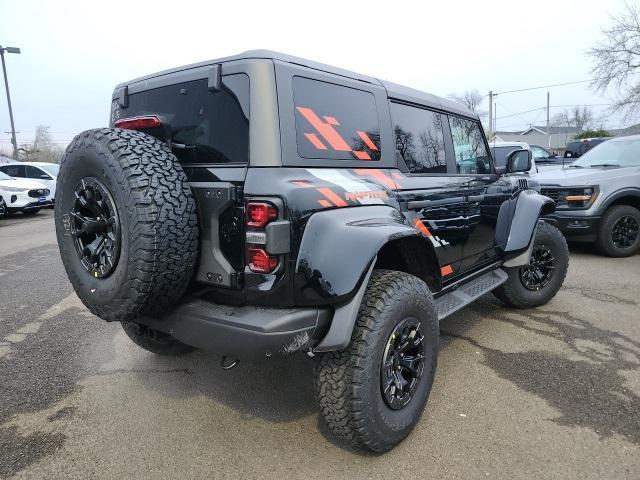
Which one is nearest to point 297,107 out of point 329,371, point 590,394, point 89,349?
point 329,371

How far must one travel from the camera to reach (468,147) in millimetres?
3867

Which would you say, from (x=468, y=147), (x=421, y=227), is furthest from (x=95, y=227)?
(x=468, y=147)

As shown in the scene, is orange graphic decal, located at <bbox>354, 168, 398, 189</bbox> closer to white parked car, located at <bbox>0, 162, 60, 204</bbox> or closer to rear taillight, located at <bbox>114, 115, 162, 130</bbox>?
rear taillight, located at <bbox>114, 115, 162, 130</bbox>

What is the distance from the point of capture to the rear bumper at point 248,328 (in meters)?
2.02

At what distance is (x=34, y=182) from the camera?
13.9 metres

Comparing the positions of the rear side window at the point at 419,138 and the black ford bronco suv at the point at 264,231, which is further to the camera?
the rear side window at the point at 419,138

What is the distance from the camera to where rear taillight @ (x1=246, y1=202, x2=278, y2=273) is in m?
2.05

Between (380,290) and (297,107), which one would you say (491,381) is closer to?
(380,290)

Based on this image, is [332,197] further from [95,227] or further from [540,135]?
[540,135]

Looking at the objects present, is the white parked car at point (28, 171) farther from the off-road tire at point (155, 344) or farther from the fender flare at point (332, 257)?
the fender flare at point (332, 257)

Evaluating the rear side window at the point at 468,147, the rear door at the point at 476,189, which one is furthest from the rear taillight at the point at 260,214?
the rear side window at the point at 468,147

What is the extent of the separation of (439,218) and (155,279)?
1.92 metres

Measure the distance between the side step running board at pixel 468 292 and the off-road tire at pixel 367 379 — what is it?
2.39ft

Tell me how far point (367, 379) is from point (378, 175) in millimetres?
1174
